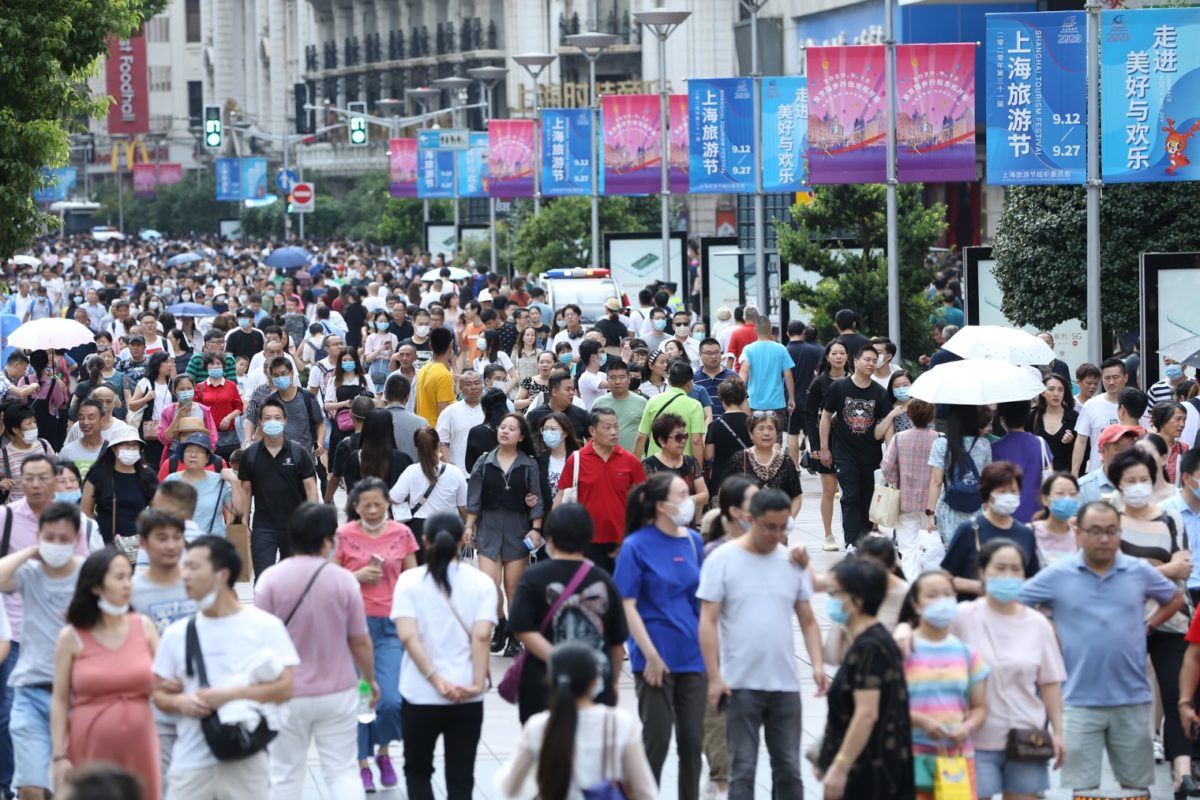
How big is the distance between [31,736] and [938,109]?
1540cm

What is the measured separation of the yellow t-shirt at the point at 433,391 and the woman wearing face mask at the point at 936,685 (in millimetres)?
8839

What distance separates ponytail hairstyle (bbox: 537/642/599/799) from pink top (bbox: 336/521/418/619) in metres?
3.44

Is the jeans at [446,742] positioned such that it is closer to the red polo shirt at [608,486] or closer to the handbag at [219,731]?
the handbag at [219,731]

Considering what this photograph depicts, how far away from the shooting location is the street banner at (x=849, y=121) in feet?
76.2

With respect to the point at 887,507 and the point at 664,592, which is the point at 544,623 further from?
the point at 887,507

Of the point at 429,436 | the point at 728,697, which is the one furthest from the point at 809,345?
the point at 728,697

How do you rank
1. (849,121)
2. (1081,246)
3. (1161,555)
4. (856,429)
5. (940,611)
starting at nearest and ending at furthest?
(940,611), (1161,555), (856,429), (849,121), (1081,246)

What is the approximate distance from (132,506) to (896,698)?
5.41m

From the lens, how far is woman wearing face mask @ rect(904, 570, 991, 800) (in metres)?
7.79

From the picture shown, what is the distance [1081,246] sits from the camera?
23781mm

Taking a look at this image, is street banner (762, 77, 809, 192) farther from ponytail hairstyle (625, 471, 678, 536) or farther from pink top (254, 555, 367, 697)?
pink top (254, 555, 367, 697)

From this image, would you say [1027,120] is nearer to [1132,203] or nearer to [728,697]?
[1132,203]

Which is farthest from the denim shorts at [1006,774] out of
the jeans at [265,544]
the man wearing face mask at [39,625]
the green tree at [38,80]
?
the green tree at [38,80]

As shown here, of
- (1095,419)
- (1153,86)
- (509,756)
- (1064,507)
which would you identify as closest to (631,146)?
(1153,86)
